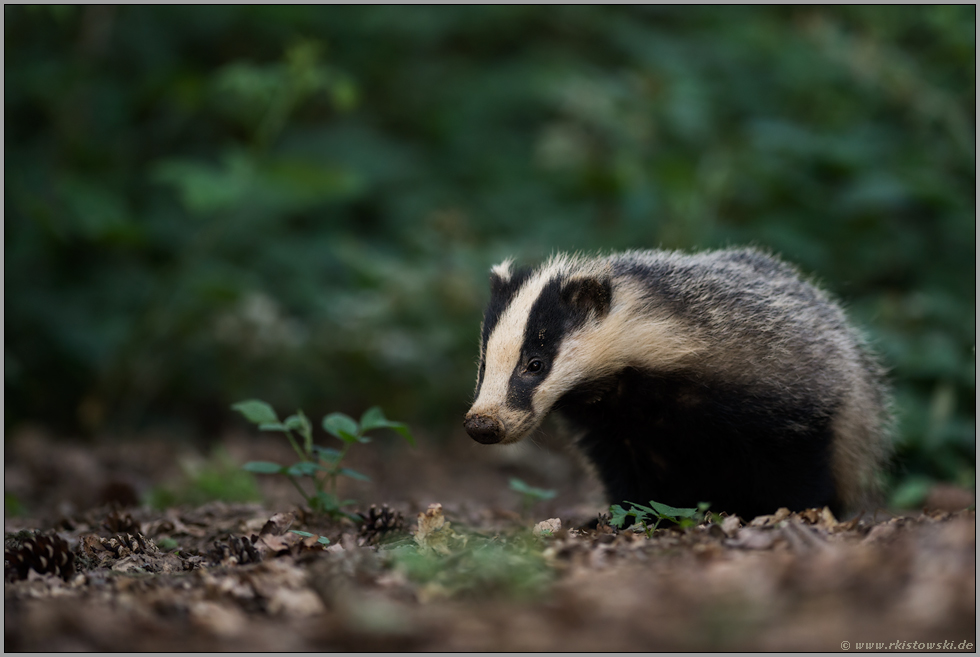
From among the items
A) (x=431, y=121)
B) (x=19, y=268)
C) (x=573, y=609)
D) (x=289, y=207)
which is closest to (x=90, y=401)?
(x=19, y=268)

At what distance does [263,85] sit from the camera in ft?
23.9

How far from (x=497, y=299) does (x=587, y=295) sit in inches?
21.7

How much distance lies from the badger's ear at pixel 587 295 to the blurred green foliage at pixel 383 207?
3.24 meters

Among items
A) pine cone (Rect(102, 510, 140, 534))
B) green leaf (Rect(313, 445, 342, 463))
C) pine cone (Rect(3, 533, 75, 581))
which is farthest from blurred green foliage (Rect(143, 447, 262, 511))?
pine cone (Rect(3, 533, 75, 581))

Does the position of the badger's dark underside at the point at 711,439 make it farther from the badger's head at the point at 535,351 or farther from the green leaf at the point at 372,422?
the green leaf at the point at 372,422

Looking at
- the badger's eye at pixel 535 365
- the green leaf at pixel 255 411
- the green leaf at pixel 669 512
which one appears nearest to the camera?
the green leaf at pixel 669 512

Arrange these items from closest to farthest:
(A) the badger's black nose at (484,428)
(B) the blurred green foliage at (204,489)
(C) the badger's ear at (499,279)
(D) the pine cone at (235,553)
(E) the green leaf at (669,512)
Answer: (D) the pine cone at (235,553), (E) the green leaf at (669,512), (A) the badger's black nose at (484,428), (C) the badger's ear at (499,279), (B) the blurred green foliage at (204,489)

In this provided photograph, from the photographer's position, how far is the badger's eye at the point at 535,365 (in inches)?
177

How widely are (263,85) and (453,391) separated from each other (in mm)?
3703

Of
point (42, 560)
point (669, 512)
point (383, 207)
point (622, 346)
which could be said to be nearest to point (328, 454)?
point (42, 560)

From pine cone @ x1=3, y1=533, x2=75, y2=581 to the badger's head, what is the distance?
70.5 inches

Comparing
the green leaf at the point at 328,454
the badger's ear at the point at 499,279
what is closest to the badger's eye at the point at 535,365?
the badger's ear at the point at 499,279

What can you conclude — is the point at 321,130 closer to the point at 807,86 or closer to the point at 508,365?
the point at 807,86

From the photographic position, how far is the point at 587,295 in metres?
4.64
